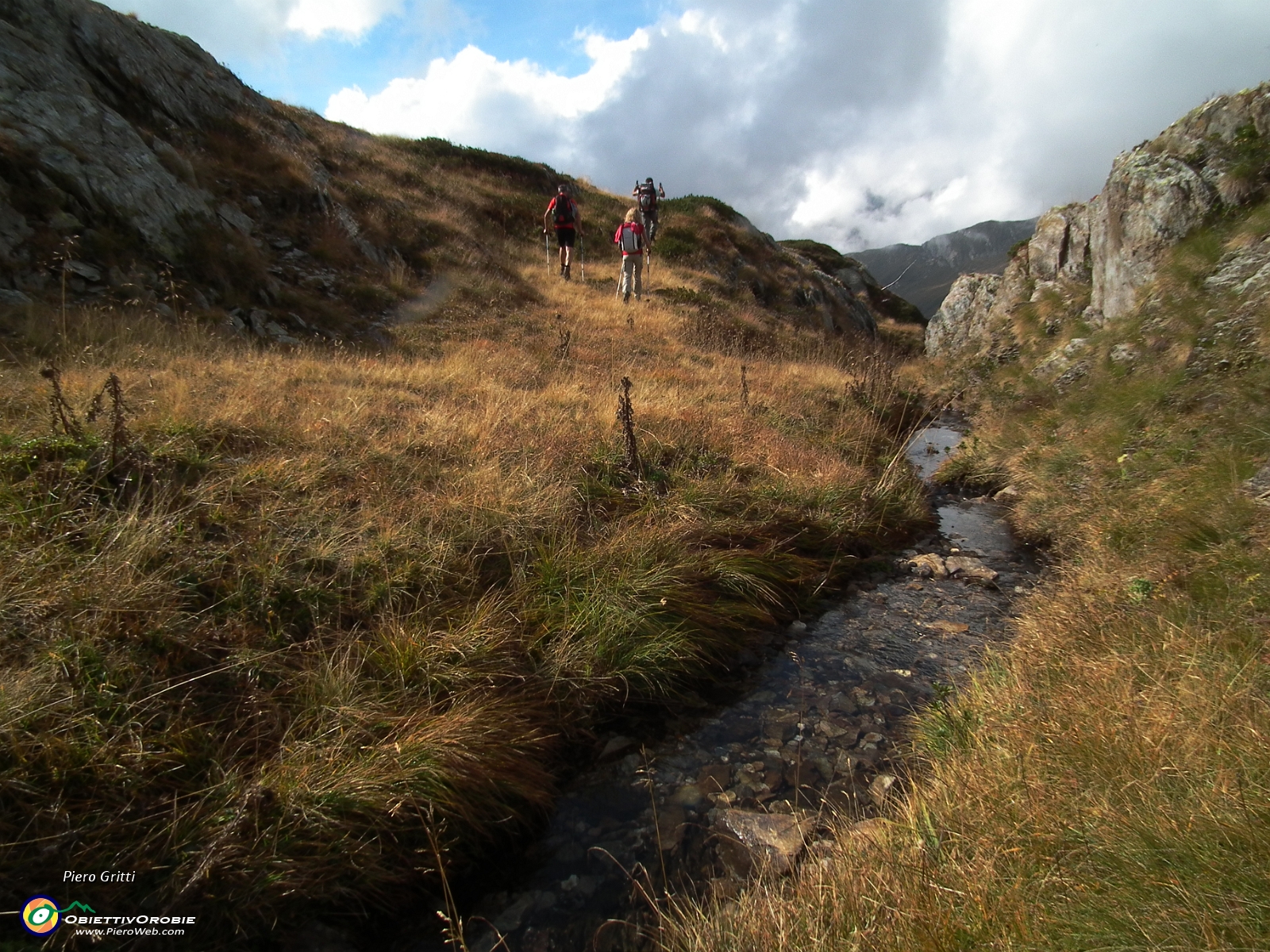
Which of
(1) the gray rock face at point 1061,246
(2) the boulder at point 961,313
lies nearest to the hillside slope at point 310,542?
(1) the gray rock face at point 1061,246

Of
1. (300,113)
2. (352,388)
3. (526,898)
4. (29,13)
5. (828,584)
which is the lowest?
(526,898)

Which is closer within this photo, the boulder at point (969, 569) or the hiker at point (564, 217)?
the boulder at point (969, 569)

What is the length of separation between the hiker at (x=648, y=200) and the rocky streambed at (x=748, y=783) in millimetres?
18375

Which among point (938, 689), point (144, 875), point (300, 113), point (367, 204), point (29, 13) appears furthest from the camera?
point (300, 113)

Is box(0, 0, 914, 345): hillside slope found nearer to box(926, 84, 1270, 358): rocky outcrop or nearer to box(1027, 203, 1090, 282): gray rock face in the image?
box(1027, 203, 1090, 282): gray rock face

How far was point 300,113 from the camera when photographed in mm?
25203

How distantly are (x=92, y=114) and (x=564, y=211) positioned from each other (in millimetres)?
10235

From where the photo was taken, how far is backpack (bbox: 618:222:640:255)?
51.7ft

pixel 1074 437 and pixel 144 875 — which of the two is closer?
pixel 144 875

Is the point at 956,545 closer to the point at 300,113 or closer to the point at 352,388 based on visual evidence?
the point at 352,388

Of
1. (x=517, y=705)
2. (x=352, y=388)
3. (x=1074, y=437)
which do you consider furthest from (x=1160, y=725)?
(x=352, y=388)

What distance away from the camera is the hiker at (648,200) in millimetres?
20672

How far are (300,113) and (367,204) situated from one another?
12798mm

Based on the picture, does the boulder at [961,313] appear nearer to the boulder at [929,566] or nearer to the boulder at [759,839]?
the boulder at [929,566]
